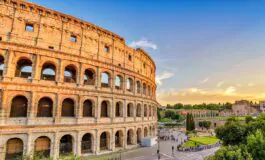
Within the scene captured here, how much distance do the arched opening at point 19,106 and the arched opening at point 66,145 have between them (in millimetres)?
5726

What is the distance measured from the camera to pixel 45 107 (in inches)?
790

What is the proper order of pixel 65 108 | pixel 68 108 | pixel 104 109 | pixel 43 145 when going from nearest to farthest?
pixel 43 145
pixel 65 108
pixel 68 108
pixel 104 109

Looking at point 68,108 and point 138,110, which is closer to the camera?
point 68,108

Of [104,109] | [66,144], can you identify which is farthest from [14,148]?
[104,109]

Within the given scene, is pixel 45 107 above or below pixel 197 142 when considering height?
above

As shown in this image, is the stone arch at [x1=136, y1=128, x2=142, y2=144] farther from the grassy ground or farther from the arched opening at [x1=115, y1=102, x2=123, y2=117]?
the grassy ground

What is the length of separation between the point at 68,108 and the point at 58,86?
3.38 m

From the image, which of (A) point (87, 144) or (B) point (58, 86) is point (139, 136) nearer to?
(A) point (87, 144)

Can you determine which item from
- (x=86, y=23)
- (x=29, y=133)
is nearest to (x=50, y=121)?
(x=29, y=133)

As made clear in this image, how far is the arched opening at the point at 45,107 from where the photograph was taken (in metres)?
19.7

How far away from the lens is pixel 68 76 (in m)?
23.8

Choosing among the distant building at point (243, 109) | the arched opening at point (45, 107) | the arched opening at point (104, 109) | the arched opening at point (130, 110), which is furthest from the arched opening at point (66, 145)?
the distant building at point (243, 109)

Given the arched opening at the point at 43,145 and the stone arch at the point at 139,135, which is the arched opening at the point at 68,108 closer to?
the arched opening at the point at 43,145

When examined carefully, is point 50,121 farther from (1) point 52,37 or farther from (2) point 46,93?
(1) point 52,37
